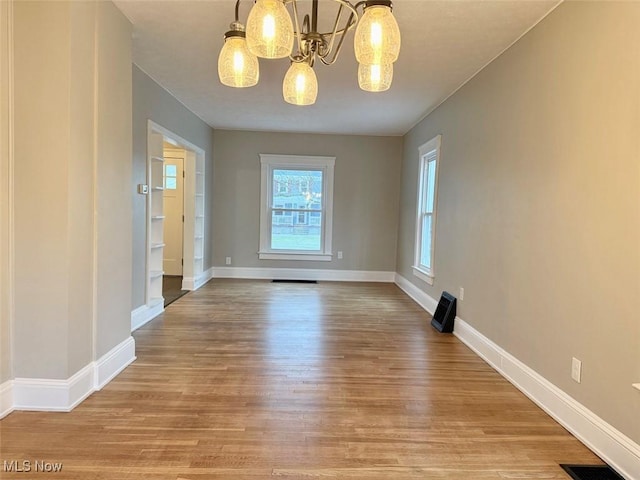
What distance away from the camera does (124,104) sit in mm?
2627

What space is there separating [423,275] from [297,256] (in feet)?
7.89

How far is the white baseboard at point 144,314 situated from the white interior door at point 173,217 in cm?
238

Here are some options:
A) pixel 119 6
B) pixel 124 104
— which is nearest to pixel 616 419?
pixel 124 104

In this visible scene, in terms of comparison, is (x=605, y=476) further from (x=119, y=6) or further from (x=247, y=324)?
(x=119, y=6)

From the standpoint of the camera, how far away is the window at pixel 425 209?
16.0 ft

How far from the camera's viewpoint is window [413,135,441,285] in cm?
488

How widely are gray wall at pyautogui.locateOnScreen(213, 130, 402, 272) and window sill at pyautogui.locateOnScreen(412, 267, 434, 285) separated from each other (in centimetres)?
139

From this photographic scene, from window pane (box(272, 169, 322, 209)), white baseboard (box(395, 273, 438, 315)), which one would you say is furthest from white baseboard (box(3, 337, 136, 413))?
window pane (box(272, 169, 322, 209))

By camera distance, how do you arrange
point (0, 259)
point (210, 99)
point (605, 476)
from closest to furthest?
point (605, 476), point (0, 259), point (210, 99)

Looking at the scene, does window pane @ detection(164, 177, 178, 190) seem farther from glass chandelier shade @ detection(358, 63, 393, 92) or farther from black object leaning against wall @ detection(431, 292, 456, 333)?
glass chandelier shade @ detection(358, 63, 393, 92)

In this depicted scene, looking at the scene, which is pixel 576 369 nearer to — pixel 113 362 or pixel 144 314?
pixel 113 362

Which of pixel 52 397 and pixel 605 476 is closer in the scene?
pixel 605 476

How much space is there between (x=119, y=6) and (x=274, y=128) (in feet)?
12.0

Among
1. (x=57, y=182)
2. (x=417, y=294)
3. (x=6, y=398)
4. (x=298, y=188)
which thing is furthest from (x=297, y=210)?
(x=6, y=398)
